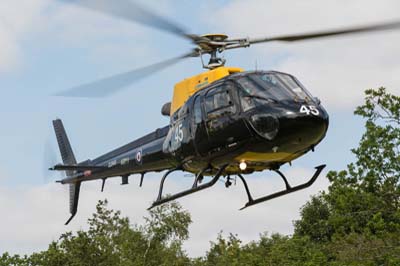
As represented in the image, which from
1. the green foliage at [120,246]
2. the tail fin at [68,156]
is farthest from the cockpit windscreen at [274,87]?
the green foliage at [120,246]

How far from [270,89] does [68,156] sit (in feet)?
41.2

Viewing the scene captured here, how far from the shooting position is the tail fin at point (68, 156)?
93.6ft

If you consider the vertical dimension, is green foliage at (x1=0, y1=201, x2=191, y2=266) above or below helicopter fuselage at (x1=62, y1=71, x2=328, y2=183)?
above

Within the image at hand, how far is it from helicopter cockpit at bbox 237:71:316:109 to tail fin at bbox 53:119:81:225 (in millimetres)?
10250

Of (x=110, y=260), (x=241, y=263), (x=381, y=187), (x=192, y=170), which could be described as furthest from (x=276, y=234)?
(x=192, y=170)

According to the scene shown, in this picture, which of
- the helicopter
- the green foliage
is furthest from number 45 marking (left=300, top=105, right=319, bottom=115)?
the green foliage

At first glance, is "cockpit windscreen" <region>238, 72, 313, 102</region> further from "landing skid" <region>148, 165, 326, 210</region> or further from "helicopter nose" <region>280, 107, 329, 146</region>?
"landing skid" <region>148, 165, 326, 210</region>

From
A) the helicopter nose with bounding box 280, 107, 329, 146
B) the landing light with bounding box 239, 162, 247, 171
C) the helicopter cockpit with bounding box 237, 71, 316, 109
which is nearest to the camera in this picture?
Answer: the helicopter nose with bounding box 280, 107, 329, 146

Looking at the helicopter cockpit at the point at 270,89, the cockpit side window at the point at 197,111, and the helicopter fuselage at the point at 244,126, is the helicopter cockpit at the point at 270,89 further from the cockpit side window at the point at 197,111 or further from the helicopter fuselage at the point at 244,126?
the cockpit side window at the point at 197,111

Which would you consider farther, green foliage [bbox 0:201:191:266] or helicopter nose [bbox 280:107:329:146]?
green foliage [bbox 0:201:191:266]

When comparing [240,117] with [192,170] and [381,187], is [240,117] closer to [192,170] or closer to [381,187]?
[192,170]

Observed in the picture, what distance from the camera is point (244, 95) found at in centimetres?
1839

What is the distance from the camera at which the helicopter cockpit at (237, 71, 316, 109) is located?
1819cm

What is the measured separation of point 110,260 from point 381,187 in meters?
20.6
